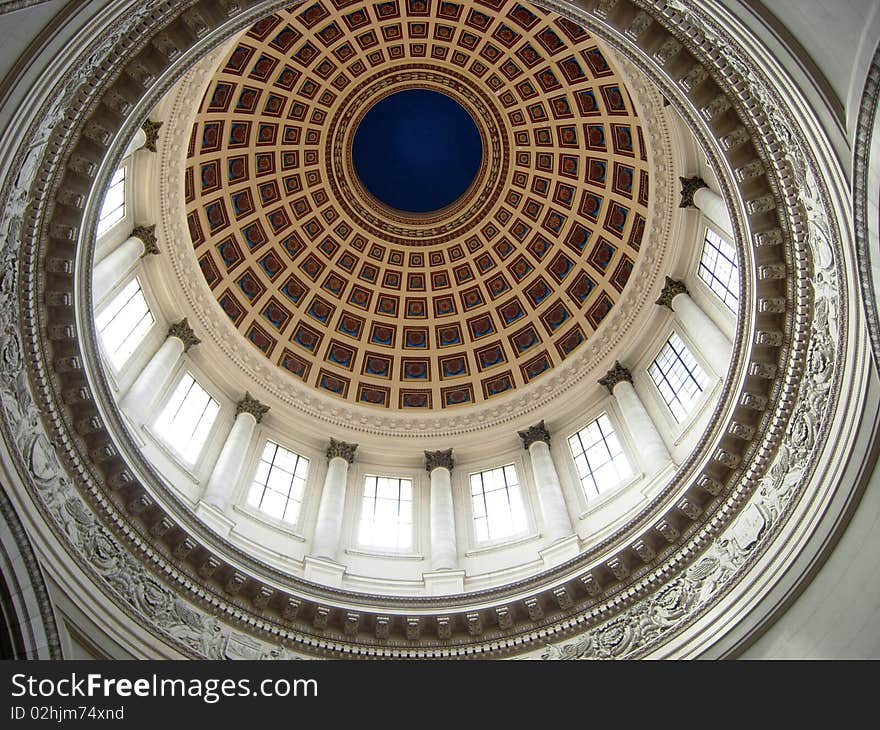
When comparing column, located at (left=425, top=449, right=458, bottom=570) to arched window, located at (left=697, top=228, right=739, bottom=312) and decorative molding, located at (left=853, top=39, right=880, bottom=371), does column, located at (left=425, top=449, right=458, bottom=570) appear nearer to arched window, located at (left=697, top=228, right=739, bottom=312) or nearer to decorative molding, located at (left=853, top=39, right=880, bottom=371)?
arched window, located at (left=697, top=228, right=739, bottom=312)

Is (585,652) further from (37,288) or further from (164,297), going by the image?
(164,297)

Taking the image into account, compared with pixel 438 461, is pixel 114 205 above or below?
above

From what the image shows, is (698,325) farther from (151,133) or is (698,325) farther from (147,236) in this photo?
(151,133)

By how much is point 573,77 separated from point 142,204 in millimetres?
16277

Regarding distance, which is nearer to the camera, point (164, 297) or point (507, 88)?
point (164, 297)

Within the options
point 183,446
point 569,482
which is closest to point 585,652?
point 569,482

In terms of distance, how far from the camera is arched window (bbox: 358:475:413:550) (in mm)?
24594

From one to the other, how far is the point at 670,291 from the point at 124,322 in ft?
56.5

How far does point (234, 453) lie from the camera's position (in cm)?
2425

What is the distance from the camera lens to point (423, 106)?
3284 cm

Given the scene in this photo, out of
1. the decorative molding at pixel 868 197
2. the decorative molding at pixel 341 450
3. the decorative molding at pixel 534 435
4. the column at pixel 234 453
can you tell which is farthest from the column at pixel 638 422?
the column at pixel 234 453

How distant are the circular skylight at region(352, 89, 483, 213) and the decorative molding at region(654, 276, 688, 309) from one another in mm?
11865

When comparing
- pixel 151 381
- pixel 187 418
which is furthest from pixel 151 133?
pixel 187 418

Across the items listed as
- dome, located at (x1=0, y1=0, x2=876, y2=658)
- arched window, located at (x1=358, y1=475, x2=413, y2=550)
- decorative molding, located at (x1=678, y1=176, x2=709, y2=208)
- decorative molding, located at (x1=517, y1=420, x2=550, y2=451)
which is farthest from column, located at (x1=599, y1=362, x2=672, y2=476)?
arched window, located at (x1=358, y1=475, x2=413, y2=550)
